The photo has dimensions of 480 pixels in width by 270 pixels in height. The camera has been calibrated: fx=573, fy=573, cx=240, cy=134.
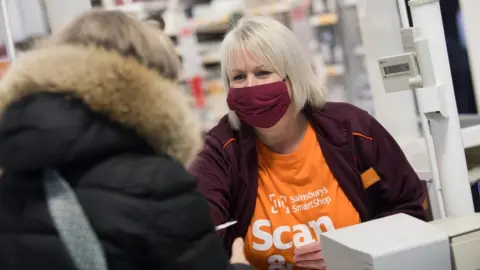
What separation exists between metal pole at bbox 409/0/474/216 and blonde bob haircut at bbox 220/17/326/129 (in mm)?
431

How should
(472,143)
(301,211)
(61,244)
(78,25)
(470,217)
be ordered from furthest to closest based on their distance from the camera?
(472,143)
(301,211)
(470,217)
(78,25)
(61,244)

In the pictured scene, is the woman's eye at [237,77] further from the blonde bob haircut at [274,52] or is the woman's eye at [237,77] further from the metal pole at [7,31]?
the metal pole at [7,31]

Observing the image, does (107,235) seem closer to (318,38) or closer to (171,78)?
(171,78)

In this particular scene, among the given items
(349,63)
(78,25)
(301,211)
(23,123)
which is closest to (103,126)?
(23,123)

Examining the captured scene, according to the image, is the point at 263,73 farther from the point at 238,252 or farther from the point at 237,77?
the point at 238,252

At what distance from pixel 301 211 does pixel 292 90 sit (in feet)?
1.35

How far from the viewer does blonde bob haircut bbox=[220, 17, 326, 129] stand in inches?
76.0

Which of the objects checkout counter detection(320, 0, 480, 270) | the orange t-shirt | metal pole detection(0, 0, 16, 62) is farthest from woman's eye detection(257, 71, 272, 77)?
metal pole detection(0, 0, 16, 62)

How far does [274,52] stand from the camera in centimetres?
193

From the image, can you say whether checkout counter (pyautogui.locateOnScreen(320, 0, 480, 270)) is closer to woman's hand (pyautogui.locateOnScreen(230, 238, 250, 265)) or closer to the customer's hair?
woman's hand (pyautogui.locateOnScreen(230, 238, 250, 265))

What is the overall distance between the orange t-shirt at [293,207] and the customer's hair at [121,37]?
0.89m

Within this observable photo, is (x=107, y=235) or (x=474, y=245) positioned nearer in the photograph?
(x=107, y=235)

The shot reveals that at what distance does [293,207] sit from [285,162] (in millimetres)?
162

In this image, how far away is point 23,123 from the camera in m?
0.98
